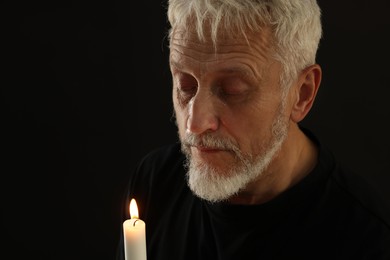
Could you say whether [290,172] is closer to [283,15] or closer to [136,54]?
[283,15]

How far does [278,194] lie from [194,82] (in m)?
0.33

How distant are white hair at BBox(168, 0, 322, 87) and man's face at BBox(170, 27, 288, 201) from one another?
0.08 ft

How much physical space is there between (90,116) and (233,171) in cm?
112

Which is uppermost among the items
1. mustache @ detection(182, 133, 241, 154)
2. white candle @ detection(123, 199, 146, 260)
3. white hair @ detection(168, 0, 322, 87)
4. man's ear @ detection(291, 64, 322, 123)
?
white hair @ detection(168, 0, 322, 87)

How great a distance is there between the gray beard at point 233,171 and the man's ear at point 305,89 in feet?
0.16

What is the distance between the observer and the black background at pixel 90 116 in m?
2.18

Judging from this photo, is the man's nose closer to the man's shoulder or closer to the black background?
the man's shoulder

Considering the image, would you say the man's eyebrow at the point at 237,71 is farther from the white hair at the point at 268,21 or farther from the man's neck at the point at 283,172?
the man's neck at the point at 283,172

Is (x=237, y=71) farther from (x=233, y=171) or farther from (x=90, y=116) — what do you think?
(x=90, y=116)

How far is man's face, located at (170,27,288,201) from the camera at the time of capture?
1.39 m

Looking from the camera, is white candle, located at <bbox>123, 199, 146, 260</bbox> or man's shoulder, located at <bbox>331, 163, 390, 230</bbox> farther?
man's shoulder, located at <bbox>331, 163, 390, 230</bbox>

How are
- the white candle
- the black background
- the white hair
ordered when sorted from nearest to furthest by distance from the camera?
the white candle
the white hair
the black background

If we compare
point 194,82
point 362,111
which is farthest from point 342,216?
point 362,111

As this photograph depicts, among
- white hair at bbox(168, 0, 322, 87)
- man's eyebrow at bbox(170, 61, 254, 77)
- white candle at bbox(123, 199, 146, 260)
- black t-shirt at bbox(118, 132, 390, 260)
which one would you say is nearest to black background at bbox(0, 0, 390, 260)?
black t-shirt at bbox(118, 132, 390, 260)
